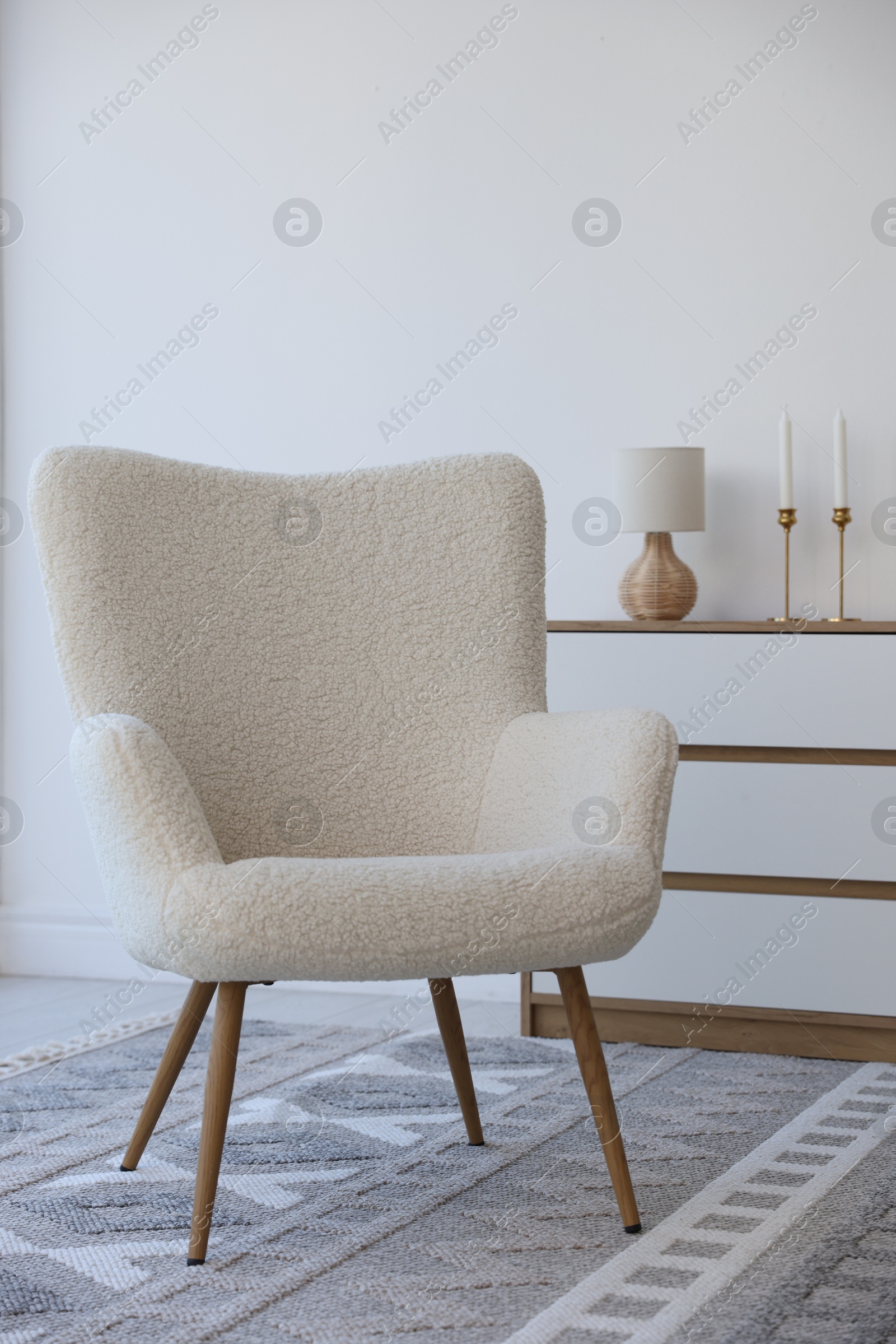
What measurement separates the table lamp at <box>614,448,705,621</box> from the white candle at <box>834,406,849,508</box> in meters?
0.26

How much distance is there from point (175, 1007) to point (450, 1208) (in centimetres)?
133

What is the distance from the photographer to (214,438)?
3.04 meters

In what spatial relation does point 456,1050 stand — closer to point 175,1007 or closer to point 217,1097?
point 217,1097

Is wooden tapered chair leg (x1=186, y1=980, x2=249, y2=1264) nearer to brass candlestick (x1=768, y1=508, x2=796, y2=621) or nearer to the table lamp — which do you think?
the table lamp

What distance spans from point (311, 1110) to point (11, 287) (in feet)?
7.17

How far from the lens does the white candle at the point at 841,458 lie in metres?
2.54

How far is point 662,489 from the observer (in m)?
2.52

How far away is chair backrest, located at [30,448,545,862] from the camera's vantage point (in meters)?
1.71

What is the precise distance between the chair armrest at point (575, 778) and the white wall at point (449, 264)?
114 cm

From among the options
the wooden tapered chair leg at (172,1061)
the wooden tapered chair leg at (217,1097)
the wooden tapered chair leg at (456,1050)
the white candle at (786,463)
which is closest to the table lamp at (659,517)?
the white candle at (786,463)

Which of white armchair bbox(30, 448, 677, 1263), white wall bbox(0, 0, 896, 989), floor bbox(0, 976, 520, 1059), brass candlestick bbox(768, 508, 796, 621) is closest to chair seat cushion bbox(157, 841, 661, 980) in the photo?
Answer: white armchair bbox(30, 448, 677, 1263)

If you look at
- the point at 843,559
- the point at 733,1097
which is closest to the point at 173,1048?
the point at 733,1097

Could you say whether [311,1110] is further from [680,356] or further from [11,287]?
[11,287]

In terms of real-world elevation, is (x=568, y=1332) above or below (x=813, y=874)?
below
